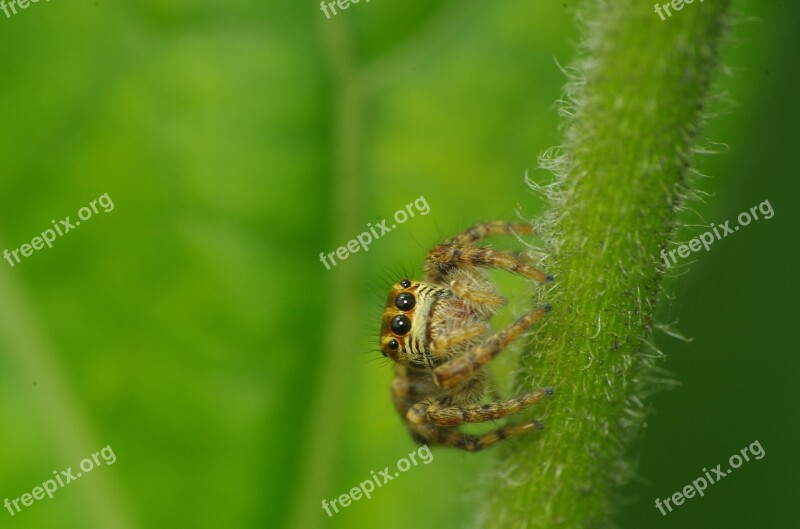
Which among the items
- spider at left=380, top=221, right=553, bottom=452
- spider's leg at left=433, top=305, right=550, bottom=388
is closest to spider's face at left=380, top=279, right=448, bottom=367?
spider at left=380, top=221, right=553, bottom=452

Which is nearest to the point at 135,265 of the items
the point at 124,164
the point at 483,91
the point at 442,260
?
the point at 124,164

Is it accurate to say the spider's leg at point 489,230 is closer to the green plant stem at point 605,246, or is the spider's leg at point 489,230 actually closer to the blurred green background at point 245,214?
the blurred green background at point 245,214

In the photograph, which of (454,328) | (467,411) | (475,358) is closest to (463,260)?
(454,328)

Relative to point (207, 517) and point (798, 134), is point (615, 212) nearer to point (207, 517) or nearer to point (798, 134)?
point (207, 517)

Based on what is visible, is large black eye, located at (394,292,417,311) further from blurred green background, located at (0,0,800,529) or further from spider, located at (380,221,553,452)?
blurred green background, located at (0,0,800,529)

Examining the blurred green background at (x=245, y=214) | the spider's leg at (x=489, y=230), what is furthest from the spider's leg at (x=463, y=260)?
the blurred green background at (x=245, y=214)
